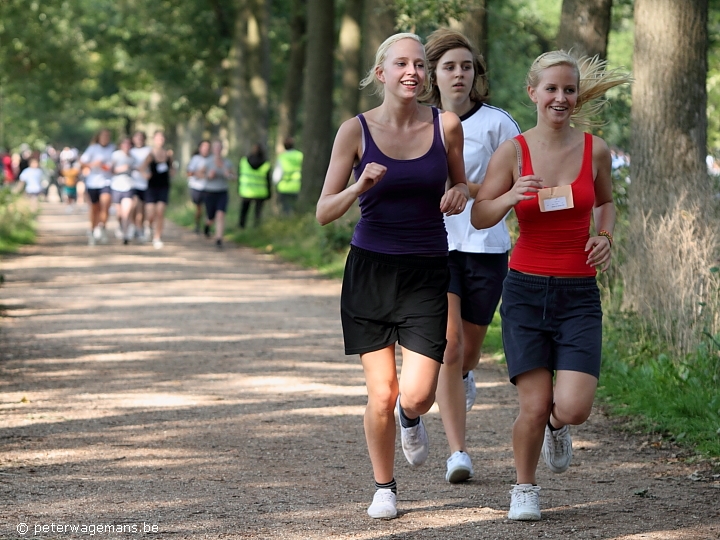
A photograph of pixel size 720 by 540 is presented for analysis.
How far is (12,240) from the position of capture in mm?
23688

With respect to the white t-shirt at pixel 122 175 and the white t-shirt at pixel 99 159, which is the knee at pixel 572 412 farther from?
the white t-shirt at pixel 99 159

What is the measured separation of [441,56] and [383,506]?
2321 millimetres

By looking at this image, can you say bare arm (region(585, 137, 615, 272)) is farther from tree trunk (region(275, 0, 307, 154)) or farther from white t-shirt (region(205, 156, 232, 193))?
tree trunk (region(275, 0, 307, 154))

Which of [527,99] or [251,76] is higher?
[251,76]

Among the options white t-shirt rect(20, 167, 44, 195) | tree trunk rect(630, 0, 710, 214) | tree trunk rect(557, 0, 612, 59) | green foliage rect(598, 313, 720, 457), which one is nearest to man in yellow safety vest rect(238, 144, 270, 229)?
tree trunk rect(557, 0, 612, 59)

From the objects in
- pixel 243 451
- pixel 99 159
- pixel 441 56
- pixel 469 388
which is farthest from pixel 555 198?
pixel 99 159

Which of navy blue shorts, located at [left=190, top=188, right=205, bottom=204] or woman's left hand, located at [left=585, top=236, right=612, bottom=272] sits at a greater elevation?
woman's left hand, located at [left=585, top=236, right=612, bottom=272]

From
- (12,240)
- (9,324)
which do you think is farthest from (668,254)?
(12,240)

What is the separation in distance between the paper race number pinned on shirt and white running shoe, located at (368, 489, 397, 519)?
1.45 m

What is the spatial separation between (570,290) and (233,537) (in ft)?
5.76

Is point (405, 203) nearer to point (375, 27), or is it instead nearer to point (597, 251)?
point (597, 251)

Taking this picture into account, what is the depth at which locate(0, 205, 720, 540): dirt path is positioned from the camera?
527 centimetres

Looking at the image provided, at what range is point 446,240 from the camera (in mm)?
5246

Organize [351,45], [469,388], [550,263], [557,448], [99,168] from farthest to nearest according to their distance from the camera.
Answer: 1. [351,45]
2. [99,168]
3. [469,388]
4. [557,448]
5. [550,263]
